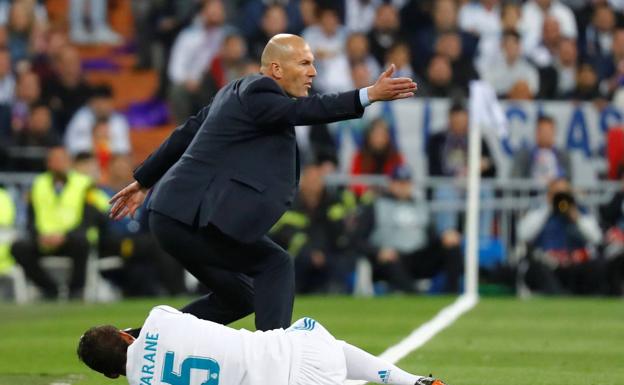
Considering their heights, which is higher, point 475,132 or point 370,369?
point 370,369

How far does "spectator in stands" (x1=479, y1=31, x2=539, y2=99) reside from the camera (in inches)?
827

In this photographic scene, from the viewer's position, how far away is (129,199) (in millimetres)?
9570

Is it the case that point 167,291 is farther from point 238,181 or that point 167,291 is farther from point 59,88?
point 238,181

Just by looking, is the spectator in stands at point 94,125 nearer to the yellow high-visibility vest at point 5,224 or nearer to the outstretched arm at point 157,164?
the yellow high-visibility vest at point 5,224

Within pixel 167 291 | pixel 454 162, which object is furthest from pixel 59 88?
pixel 454 162

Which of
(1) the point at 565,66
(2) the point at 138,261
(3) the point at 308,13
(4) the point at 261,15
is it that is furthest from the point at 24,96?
(1) the point at 565,66

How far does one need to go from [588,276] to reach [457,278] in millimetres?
1492

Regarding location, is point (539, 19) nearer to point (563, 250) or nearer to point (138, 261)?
point (563, 250)

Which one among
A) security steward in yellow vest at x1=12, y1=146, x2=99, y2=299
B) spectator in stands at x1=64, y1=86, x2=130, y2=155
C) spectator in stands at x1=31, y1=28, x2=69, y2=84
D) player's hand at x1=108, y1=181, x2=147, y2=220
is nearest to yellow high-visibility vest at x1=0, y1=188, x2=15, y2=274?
security steward in yellow vest at x1=12, y1=146, x2=99, y2=299

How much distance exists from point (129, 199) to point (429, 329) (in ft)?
15.4

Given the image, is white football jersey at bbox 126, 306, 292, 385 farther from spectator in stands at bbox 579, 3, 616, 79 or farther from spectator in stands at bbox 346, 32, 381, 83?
spectator in stands at bbox 579, 3, 616, 79

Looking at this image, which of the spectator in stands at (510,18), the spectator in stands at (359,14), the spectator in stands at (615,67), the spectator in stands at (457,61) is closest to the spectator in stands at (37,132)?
the spectator in stands at (359,14)

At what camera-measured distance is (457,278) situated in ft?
62.1

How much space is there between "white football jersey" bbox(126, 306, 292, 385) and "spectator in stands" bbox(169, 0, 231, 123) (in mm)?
13650
